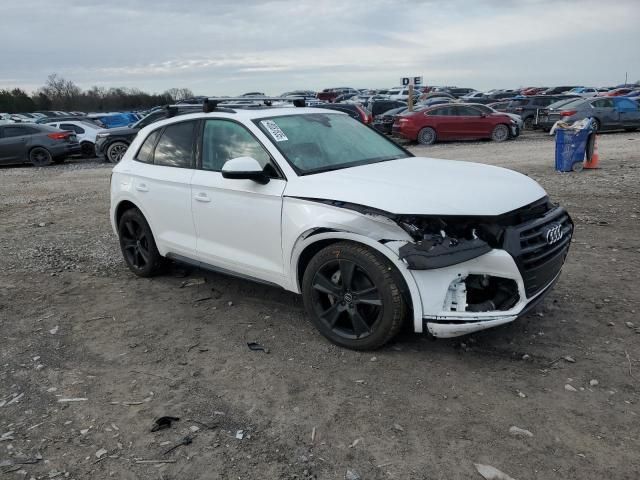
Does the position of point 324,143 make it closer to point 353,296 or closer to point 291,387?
point 353,296

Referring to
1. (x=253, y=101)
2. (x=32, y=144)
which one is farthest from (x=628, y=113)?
(x=32, y=144)

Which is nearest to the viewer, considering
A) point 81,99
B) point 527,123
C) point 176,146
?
point 176,146

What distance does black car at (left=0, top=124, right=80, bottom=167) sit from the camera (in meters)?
17.7

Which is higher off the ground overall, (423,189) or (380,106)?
(380,106)

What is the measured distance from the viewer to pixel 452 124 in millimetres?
19516

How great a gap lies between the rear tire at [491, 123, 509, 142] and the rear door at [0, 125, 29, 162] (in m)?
15.9

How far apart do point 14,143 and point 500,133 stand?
54.1ft

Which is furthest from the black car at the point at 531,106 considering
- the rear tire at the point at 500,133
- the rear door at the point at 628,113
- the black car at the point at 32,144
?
the black car at the point at 32,144

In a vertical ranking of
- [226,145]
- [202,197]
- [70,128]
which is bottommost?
[202,197]

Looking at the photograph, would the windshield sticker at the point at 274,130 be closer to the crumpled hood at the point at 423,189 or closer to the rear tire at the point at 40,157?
the crumpled hood at the point at 423,189

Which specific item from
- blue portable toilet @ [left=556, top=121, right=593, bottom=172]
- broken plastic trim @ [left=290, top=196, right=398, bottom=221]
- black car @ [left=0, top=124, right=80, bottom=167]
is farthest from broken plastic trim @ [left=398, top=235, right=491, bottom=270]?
black car @ [left=0, top=124, right=80, bottom=167]

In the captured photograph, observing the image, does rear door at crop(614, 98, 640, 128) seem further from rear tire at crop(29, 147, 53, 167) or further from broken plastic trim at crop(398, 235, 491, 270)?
broken plastic trim at crop(398, 235, 491, 270)

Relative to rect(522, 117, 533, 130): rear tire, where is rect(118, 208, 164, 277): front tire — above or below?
below

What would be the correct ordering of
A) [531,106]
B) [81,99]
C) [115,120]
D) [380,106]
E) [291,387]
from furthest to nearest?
[81,99]
[380,106]
[115,120]
[531,106]
[291,387]
